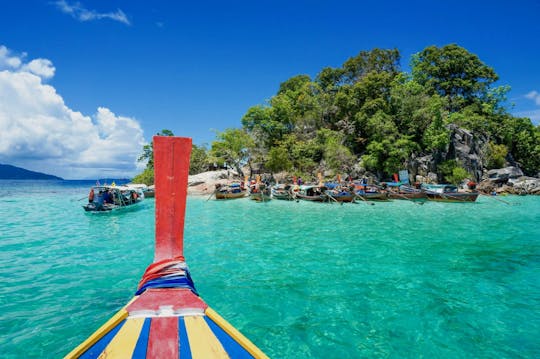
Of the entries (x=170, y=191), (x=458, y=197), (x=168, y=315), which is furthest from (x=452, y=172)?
(x=168, y=315)

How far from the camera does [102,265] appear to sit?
1020 centimetres

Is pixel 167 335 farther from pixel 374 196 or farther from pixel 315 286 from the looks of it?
pixel 374 196

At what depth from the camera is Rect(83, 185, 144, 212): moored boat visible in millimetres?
23641

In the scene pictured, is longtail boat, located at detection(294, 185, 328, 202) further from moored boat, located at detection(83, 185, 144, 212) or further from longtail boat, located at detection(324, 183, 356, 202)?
moored boat, located at detection(83, 185, 144, 212)

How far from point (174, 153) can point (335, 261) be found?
8.80 metres

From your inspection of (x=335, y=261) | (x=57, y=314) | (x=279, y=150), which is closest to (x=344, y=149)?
(x=279, y=150)

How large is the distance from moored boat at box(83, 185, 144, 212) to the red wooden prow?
24.4m

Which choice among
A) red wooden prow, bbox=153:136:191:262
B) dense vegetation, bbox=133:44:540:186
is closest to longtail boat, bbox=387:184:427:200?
dense vegetation, bbox=133:44:540:186

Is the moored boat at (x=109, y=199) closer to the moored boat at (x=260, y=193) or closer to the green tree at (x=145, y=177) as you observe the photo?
the moored boat at (x=260, y=193)

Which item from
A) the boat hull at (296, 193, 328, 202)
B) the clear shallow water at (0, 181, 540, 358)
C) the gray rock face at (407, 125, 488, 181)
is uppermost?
the gray rock face at (407, 125, 488, 181)

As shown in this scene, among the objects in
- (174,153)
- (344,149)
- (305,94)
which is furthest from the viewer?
(305,94)

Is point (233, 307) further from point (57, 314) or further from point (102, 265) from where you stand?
point (102, 265)

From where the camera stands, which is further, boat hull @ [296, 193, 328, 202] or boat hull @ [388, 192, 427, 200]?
boat hull @ [388, 192, 427, 200]

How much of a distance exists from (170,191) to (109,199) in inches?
1068
